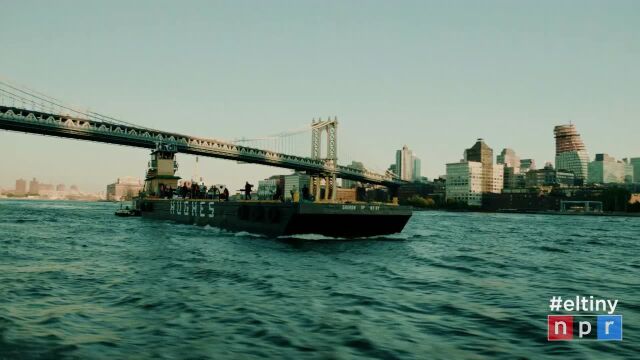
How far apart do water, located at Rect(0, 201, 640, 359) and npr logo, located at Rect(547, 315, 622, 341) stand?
1.08 ft

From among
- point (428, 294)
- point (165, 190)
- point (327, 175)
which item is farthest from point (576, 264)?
point (327, 175)

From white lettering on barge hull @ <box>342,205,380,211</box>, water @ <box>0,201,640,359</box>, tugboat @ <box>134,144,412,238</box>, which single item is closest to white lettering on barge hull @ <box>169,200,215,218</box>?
tugboat @ <box>134,144,412,238</box>

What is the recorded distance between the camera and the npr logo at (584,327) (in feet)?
36.4

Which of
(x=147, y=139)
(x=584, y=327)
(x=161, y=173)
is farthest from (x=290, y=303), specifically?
(x=147, y=139)

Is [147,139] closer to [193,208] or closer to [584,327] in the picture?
[193,208]

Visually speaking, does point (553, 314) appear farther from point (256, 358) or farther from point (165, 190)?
point (165, 190)

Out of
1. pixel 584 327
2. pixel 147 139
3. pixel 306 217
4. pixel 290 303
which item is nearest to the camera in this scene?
pixel 584 327

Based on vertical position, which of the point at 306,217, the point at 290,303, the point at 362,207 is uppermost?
the point at 362,207

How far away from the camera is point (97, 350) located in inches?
378

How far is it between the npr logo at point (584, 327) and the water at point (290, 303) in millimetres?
330

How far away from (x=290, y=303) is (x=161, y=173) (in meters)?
77.2

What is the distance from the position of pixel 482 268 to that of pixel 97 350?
17.8 m

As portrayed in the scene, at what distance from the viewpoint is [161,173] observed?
8700cm

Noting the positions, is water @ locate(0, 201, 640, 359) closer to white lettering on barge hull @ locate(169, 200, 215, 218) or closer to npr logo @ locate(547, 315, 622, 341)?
npr logo @ locate(547, 315, 622, 341)
